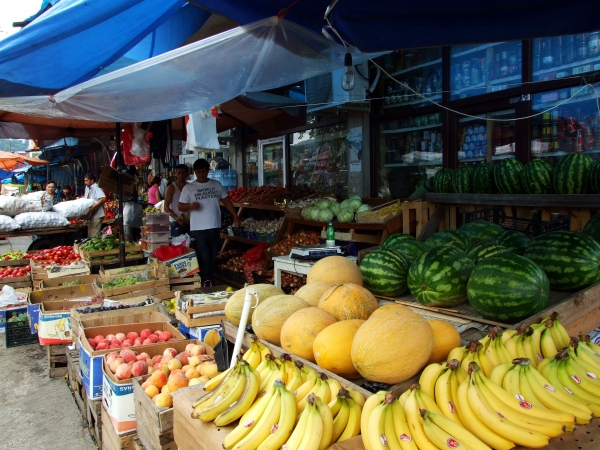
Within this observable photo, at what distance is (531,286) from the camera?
80.4 inches

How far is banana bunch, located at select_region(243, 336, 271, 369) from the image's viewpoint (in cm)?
204

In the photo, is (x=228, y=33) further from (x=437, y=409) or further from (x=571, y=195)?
(x=437, y=409)

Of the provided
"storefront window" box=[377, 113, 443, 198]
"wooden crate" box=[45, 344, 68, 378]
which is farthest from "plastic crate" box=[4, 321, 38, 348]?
"storefront window" box=[377, 113, 443, 198]

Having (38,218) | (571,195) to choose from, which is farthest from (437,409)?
(38,218)

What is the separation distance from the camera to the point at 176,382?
8.80ft

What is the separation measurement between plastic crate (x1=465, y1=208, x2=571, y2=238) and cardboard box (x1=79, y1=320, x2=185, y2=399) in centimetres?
272

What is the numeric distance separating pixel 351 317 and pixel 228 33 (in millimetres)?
2480

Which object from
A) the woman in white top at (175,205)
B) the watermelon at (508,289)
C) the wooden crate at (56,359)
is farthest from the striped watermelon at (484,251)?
the woman in white top at (175,205)

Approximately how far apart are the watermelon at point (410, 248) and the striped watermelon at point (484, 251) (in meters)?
0.34

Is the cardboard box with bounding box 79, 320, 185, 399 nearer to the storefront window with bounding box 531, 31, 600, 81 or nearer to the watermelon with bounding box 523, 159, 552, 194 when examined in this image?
the watermelon with bounding box 523, 159, 552, 194

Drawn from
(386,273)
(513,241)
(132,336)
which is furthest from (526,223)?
(132,336)

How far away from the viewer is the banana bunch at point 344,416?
149 cm

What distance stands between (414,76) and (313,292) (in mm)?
5460

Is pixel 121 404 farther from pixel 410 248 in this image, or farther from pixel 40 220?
pixel 40 220
